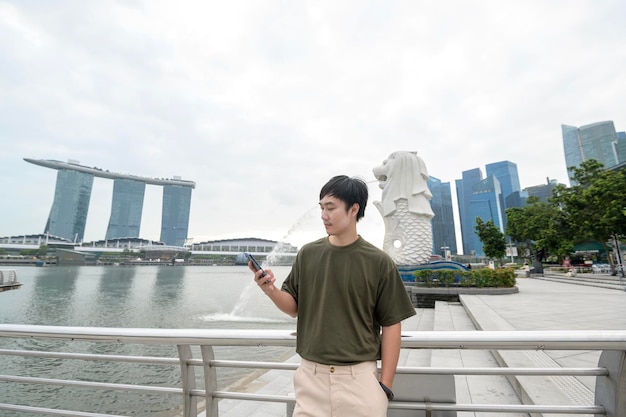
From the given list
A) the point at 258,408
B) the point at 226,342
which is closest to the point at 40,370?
the point at 258,408

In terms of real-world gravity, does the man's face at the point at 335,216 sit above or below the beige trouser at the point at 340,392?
above

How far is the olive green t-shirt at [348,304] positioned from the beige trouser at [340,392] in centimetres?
4

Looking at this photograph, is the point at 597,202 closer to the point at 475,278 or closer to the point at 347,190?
the point at 475,278

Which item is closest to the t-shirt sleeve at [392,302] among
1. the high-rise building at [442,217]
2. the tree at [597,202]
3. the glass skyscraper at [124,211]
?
the tree at [597,202]

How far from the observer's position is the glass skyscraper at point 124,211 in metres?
108

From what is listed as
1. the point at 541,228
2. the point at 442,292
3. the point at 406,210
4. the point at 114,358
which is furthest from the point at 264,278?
the point at 541,228

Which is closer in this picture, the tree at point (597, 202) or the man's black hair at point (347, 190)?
the man's black hair at point (347, 190)

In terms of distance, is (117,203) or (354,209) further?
(117,203)

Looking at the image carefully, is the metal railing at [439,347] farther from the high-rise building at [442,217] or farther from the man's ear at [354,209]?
the high-rise building at [442,217]

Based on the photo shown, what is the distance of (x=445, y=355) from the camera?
4098 millimetres

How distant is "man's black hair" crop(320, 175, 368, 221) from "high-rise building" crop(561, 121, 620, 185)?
366 feet

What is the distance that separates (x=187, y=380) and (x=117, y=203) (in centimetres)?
12771

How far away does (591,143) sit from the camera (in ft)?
310

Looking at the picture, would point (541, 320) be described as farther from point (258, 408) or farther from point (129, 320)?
point (129, 320)
